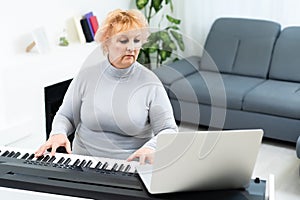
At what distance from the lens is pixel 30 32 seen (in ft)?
12.7

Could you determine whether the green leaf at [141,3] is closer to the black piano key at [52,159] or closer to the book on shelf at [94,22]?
the book on shelf at [94,22]

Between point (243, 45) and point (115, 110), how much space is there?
110 inches

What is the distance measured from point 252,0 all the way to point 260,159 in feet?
5.29

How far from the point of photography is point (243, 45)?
180 inches

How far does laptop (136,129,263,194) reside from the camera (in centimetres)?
130

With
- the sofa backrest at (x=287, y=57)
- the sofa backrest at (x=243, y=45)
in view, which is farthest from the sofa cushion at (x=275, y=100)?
the sofa backrest at (x=243, y=45)

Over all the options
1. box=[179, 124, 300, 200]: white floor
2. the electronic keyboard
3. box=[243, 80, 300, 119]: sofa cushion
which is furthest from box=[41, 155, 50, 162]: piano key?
box=[243, 80, 300, 119]: sofa cushion

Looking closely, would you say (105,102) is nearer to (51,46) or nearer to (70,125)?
(70,125)

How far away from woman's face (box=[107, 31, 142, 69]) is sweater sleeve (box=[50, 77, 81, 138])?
0.64 feet

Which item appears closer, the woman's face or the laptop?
the laptop

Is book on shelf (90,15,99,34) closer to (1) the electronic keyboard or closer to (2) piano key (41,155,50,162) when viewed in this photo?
(2) piano key (41,155,50,162)

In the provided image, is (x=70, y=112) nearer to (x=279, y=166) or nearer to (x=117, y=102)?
(x=117, y=102)

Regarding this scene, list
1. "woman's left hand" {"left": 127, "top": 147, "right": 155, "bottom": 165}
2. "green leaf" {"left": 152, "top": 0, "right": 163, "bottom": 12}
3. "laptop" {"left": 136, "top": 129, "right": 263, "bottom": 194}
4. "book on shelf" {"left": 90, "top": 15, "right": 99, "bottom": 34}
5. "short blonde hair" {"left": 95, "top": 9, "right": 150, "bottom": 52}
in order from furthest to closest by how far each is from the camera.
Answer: "green leaf" {"left": 152, "top": 0, "right": 163, "bottom": 12}, "book on shelf" {"left": 90, "top": 15, "right": 99, "bottom": 34}, "short blonde hair" {"left": 95, "top": 9, "right": 150, "bottom": 52}, "woman's left hand" {"left": 127, "top": 147, "right": 155, "bottom": 165}, "laptop" {"left": 136, "top": 129, "right": 263, "bottom": 194}

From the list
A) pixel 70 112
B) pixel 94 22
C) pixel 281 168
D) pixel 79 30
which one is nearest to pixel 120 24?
pixel 70 112
